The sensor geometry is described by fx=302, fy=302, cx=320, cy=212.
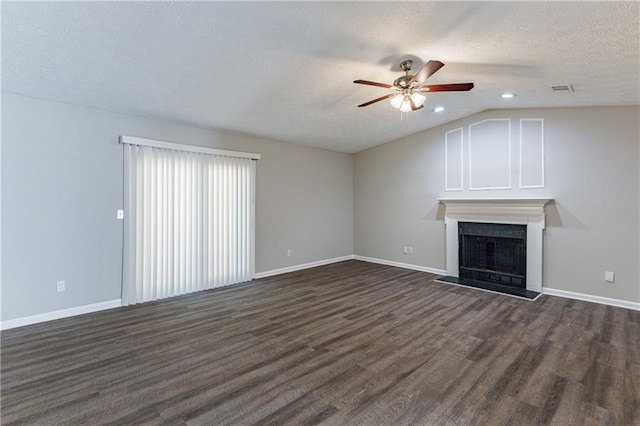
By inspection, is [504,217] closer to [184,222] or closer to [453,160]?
[453,160]

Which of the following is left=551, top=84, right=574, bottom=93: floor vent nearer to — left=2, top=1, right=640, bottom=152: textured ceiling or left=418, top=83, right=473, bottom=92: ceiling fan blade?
left=2, top=1, right=640, bottom=152: textured ceiling

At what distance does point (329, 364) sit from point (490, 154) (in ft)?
14.9

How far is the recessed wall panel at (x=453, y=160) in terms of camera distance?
5.65m

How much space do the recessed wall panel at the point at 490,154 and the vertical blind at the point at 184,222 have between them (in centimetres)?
402

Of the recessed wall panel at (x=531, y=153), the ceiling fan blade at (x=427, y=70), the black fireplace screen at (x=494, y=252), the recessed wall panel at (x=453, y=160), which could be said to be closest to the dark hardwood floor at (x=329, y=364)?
the black fireplace screen at (x=494, y=252)

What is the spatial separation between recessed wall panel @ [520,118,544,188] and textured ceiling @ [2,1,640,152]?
459mm

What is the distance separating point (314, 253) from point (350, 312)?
289 centimetres

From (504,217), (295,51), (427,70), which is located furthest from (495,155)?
(295,51)

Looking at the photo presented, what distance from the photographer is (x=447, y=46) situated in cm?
294

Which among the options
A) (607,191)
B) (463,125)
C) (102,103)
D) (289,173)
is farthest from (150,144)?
(607,191)

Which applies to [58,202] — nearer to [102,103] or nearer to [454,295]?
[102,103]

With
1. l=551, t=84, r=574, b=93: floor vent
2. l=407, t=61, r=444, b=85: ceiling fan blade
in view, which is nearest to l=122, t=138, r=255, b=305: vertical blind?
l=407, t=61, r=444, b=85: ceiling fan blade

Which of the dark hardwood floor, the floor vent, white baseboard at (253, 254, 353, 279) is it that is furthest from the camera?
white baseboard at (253, 254, 353, 279)

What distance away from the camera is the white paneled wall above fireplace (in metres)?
4.82
